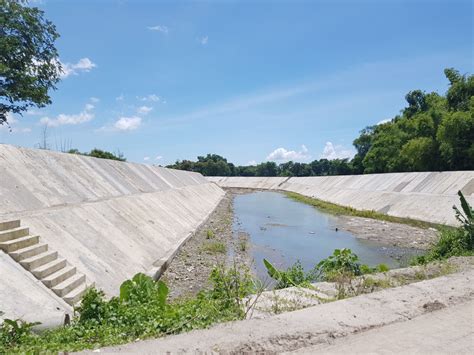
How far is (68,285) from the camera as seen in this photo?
20.1 feet

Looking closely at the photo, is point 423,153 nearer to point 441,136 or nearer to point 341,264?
point 441,136

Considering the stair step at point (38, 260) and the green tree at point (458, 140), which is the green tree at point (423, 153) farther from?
the stair step at point (38, 260)

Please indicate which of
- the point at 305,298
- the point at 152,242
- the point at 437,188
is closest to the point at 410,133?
the point at 437,188

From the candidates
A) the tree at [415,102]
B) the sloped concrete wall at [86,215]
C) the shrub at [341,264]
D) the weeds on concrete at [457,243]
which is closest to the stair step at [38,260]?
the sloped concrete wall at [86,215]

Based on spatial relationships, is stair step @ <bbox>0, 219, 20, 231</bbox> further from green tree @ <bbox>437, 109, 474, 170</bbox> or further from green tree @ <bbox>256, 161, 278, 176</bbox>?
green tree @ <bbox>256, 161, 278, 176</bbox>

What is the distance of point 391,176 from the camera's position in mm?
31641

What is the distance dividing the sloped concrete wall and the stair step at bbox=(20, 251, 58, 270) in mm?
395

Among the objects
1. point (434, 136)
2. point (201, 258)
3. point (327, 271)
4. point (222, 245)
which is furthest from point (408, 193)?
point (327, 271)

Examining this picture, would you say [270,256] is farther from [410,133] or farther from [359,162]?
[359,162]

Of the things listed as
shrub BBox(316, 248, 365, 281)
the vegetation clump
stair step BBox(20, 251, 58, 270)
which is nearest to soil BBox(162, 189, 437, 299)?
the vegetation clump

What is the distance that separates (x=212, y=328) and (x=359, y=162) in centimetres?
6651

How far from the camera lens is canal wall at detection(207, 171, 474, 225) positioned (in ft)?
69.3

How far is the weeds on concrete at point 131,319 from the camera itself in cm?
378

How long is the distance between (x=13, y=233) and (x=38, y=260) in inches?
28.7
